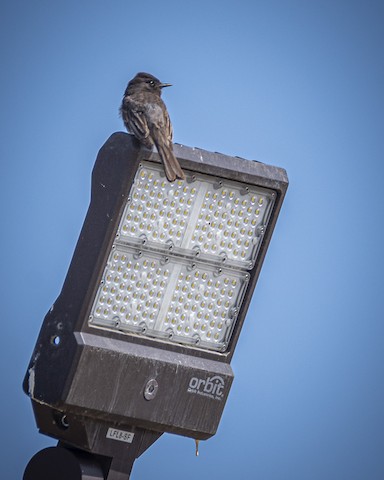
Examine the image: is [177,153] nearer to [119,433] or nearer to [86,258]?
[86,258]

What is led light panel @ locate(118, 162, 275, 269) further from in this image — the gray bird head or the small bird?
the gray bird head

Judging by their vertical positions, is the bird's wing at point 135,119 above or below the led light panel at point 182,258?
above

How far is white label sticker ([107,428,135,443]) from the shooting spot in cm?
180

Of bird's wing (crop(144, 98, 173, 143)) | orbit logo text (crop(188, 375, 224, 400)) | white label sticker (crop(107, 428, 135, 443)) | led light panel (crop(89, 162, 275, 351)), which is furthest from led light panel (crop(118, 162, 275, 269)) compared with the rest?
white label sticker (crop(107, 428, 135, 443))

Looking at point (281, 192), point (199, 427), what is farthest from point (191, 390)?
point (281, 192)

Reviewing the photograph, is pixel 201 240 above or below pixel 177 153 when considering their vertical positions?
below

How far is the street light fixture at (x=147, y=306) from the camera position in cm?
170

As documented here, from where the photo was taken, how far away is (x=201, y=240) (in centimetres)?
185

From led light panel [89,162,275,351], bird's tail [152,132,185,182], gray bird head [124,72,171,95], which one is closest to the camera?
bird's tail [152,132,185,182]

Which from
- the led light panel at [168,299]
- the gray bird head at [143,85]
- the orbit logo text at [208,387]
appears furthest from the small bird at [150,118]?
the orbit logo text at [208,387]

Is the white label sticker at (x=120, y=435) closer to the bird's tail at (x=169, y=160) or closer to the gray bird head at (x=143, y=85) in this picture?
the bird's tail at (x=169, y=160)

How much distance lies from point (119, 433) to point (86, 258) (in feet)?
1.31

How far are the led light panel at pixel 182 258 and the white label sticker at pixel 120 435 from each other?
0.22 m

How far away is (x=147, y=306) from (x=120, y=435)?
0.28m
